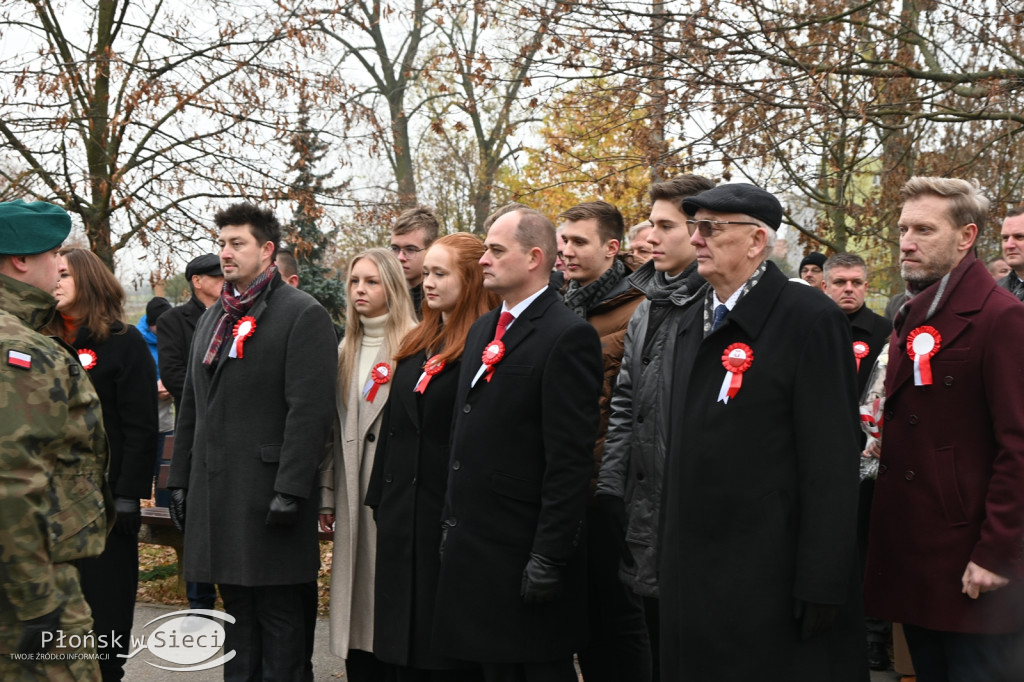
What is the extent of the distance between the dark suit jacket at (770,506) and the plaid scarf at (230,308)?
288cm

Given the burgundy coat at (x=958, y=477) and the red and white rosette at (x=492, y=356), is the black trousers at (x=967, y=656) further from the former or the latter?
the red and white rosette at (x=492, y=356)

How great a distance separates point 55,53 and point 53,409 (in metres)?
9.99

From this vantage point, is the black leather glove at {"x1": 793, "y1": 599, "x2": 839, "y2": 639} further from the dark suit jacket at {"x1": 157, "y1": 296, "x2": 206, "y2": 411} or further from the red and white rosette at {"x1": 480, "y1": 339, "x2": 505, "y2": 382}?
the dark suit jacket at {"x1": 157, "y1": 296, "x2": 206, "y2": 411}

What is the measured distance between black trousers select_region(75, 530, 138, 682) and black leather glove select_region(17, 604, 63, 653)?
227 centimetres

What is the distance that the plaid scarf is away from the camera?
554 centimetres

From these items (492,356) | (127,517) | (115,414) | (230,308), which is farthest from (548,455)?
(115,414)

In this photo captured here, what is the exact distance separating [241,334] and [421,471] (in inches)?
51.1

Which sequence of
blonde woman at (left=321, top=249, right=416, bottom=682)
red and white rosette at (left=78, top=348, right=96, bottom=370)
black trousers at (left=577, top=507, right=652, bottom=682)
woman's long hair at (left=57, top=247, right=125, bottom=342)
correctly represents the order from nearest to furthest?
black trousers at (left=577, top=507, right=652, bottom=682) < blonde woman at (left=321, top=249, right=416, bottom=682) < red and white rosette at (left=78, top=348, right=96, bottom=370) < woman's long hair at (left=57, top=247, right=125, bottom=342)

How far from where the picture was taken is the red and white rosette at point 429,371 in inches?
196

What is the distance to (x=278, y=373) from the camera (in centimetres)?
544

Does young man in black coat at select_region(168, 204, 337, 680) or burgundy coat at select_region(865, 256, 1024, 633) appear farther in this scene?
young man in black coat at select_region(168, 204, 337, 680)

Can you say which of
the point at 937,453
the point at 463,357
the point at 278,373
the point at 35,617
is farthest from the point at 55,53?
the point at 937,453

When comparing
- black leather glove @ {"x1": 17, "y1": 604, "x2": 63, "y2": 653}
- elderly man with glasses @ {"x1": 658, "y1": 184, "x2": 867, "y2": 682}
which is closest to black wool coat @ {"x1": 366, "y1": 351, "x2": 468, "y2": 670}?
elderly man with glasses @ {"x1": 658, "y1": 184, "x2": 867, "y2": 682}

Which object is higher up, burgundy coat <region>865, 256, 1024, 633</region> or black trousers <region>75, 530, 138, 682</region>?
burgundy coat <region>865, 256, 1024, 633</region>
